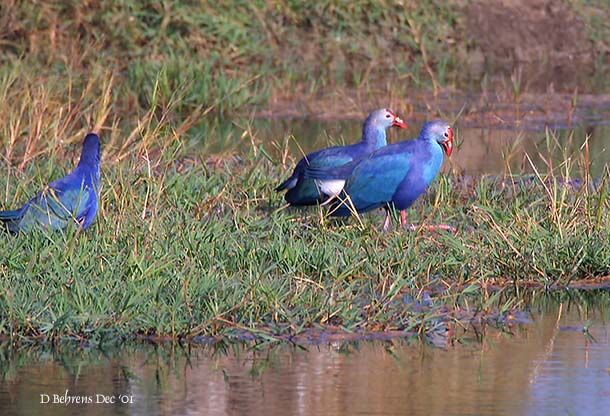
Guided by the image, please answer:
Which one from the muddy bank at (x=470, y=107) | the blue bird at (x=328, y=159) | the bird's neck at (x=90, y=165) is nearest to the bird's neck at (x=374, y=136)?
the blue bird at (x=328, y=159)

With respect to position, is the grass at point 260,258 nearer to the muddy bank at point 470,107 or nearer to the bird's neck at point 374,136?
the bird's neck at point 374,136

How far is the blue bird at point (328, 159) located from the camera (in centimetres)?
852

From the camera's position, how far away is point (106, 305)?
6.51m

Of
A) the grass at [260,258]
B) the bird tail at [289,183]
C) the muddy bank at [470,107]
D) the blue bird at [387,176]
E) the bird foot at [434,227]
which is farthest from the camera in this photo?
the muddy bank at [470,107]

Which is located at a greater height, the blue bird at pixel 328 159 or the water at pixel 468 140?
the water at pixel 468 140

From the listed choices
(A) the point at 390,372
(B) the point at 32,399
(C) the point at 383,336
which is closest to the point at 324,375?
(A) the point at 390,372

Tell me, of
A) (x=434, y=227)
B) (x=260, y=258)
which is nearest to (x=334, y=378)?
(x=260, y=258)

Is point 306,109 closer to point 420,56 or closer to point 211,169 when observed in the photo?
point 420,56

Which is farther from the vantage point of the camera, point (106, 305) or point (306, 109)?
point (306, 109)

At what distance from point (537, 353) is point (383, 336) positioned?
646 millimetres

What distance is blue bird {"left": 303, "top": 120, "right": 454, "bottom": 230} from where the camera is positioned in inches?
331

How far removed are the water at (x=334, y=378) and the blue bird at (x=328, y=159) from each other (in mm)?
1984

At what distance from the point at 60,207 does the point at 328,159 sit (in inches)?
67.0

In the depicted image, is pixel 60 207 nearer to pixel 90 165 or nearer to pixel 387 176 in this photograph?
pixel 90 165
